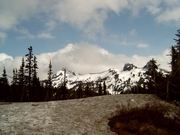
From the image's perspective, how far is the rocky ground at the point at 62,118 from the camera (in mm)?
12648

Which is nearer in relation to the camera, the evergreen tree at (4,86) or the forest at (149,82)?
the forest at (149,82)

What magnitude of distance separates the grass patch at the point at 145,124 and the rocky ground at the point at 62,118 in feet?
2.52

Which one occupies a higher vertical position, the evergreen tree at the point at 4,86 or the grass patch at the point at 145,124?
the evergreen tree at the point at 4,86

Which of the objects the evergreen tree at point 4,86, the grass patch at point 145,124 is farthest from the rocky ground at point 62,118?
the evergreen tree at point 4,86

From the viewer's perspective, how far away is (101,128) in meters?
13.7

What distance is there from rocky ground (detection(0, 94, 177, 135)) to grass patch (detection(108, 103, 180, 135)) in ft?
2.52

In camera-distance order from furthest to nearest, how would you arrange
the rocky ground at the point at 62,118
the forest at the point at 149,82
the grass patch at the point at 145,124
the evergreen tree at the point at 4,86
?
the evergreen tree at the point at 4,86, the forest at the point at 149,82, the rocky ground at the point at 62,118, the grass patch at the point at 145,124

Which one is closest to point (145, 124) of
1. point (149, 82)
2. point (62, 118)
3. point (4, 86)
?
point (62, 118)

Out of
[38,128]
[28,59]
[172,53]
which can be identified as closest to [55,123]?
[38,128]

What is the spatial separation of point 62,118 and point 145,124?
680 cm

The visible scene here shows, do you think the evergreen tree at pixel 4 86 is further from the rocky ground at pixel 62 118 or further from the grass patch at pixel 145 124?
the grass patch at pixel 145 124

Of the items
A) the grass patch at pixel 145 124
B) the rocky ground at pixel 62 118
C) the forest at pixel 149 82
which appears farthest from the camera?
the forest at pixel 149 82

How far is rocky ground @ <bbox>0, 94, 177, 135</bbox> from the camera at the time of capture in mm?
12648

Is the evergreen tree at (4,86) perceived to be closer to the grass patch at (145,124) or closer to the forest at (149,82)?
the forest at (149,82)
